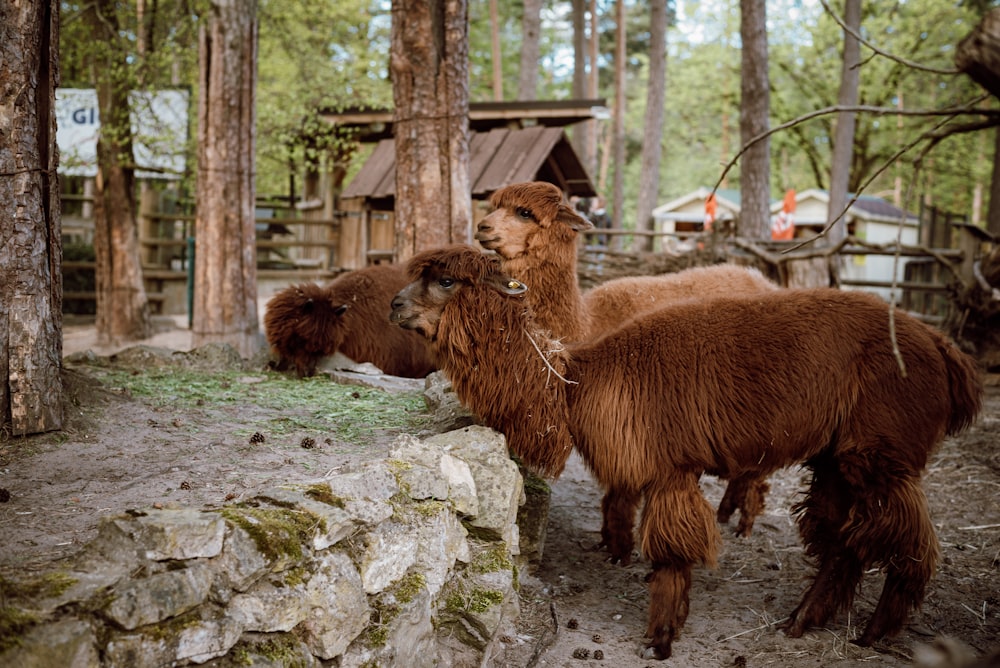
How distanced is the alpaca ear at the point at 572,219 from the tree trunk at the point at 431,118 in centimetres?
210

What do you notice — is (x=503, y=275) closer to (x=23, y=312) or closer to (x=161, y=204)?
(x=23, y=312)

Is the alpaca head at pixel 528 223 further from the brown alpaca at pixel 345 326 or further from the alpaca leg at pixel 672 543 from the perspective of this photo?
the alpaca leg at pixel 672 543

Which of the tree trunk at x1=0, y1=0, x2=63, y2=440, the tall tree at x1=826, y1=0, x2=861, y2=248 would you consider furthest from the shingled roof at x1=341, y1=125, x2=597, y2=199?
the tall tree at x1=826, y1=0, x2=861, y2=248

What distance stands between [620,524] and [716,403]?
1570 millimetres

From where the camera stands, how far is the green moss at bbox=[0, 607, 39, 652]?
2.30m

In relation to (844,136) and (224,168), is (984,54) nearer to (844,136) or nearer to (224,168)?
(224,168)

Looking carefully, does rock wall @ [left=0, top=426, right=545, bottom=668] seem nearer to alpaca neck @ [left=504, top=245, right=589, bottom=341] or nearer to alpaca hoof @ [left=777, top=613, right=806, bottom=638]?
alpaca hoof @ [left=777, top=613, right=806, bottom=638]

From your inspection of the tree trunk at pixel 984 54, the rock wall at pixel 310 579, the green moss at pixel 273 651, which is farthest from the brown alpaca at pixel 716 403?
the tree trunk at pixel 984 54

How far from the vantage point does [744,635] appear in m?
4.85

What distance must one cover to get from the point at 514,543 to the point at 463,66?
502 cm

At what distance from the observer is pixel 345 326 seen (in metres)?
7.92

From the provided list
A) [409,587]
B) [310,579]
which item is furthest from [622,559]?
[310,579]

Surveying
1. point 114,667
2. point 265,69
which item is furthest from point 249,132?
point 265,69

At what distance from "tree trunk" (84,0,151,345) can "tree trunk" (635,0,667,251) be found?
16151 mm
